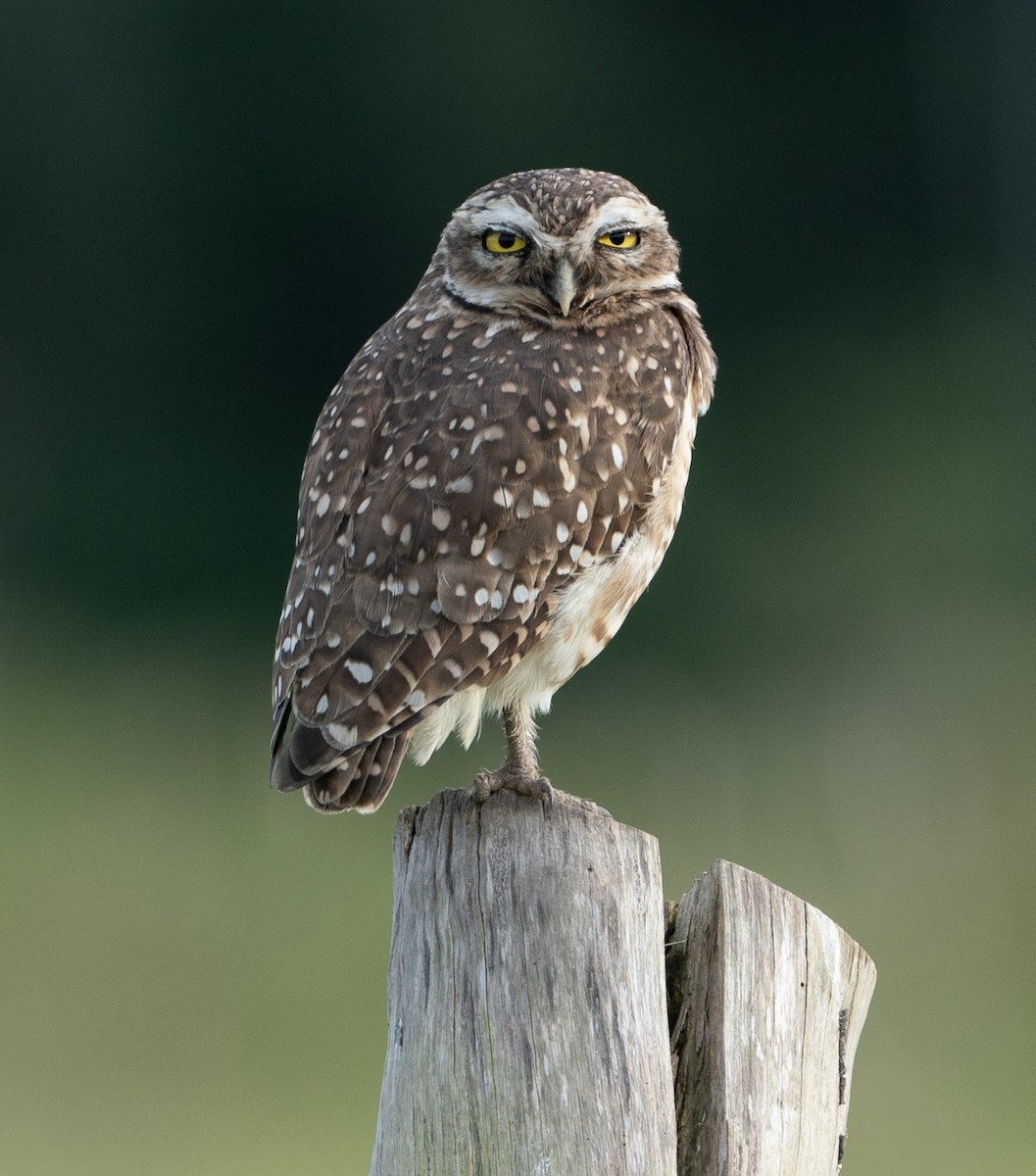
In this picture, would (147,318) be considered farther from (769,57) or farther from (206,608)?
(769,57)

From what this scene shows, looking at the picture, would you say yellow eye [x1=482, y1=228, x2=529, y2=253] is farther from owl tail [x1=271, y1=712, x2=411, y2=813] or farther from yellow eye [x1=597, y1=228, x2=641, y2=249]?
owl tail [x1=271, y1=712, x2=411, y2=813]

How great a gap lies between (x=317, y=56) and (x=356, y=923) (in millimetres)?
9158

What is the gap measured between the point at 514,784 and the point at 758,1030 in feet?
2.94

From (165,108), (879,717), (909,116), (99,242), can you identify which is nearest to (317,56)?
(165,108)

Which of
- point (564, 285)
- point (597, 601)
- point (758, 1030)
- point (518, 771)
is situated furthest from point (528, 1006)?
point (564, 285)

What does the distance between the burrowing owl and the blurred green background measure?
A: 425cm

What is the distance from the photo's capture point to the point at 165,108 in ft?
50.9

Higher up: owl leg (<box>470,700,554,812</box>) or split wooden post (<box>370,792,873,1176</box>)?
owl leg (<box>470,700,554,812</box>)

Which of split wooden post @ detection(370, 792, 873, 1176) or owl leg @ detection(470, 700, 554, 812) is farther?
owl leg @ detection(470, 700, 554, 812)

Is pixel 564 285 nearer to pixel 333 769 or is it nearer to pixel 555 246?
pixel 555 246

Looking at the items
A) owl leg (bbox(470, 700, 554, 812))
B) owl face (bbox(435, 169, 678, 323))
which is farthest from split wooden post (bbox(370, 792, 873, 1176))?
owl face (bbox(435, 169, 678, 323))

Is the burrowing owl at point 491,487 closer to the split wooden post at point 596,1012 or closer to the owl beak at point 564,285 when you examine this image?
the owl beak at point 564,285

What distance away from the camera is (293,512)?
1380cm

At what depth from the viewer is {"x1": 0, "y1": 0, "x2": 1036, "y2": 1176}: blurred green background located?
880 cm
